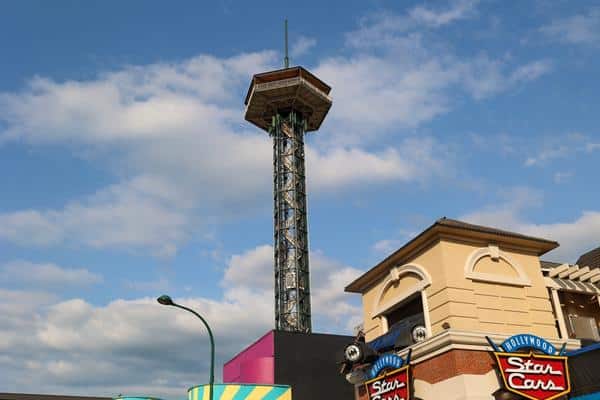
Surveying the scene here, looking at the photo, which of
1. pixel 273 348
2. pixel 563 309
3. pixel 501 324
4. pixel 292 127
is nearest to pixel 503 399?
pixel 501 324

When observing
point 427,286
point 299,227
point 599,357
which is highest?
point 299,227

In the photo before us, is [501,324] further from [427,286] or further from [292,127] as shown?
[292,127]

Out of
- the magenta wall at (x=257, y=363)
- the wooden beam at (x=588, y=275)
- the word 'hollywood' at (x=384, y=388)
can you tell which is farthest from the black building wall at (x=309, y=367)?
the wooden beam at (x=588, y=275)

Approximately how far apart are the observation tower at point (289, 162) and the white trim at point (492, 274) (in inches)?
1697

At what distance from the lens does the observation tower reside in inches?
2633

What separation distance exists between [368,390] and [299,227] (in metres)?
47.1

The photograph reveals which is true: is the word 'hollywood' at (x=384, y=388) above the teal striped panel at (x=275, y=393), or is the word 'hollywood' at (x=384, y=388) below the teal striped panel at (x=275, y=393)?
below

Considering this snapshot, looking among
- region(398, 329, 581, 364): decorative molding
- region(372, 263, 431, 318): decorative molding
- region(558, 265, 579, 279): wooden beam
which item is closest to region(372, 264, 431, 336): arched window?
region(372, 263, 431, 318): decorative molding

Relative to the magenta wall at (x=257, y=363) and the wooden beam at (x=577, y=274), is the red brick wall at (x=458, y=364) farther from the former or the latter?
the magenta wall at (x=257, y=363)

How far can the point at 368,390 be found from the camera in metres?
24.3

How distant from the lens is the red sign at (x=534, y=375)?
20438 mm

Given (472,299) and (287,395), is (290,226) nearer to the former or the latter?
(287,395)

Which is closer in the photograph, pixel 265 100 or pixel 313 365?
pixel 313 365

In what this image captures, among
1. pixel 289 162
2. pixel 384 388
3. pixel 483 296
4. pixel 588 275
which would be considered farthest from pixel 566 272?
pixel 289 162
